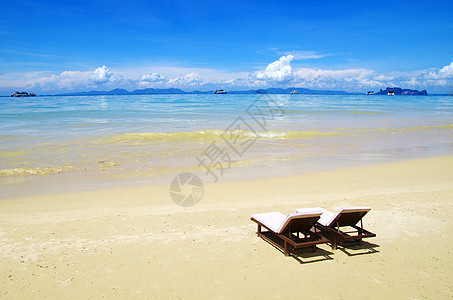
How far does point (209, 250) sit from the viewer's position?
552cm

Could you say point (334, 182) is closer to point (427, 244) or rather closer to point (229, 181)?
point (229, 181)

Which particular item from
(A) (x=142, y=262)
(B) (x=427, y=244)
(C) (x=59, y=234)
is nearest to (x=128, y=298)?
(A) (x=142, y=262)

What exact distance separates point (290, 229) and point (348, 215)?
107 centimetres

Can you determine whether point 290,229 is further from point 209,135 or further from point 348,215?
point 209,135

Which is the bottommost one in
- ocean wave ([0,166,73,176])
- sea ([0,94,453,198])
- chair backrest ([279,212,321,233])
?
ocean wave ([0,166,73,176])

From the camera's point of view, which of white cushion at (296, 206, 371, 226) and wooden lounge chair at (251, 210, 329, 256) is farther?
white cushion at (296, 206, 371, 226)

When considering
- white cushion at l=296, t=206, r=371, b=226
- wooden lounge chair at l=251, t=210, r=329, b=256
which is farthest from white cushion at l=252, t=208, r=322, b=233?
white cushion at l=296, t=206, r=371, b=226

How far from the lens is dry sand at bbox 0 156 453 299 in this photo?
442 cm

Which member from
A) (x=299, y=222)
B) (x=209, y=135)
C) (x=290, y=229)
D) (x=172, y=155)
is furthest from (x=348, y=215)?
(x=209, y=135)

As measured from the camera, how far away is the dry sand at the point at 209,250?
174 inches

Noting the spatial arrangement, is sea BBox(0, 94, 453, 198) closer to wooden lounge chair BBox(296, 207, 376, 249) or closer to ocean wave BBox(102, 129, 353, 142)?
ocean wave BBox(102, 129, 353, 142)

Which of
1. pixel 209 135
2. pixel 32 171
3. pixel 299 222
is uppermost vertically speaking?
pixel 299 222

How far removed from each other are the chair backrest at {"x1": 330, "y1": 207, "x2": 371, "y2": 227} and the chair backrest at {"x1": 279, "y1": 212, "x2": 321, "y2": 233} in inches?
19.1

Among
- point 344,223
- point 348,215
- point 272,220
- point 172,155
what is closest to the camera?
point 348,215
